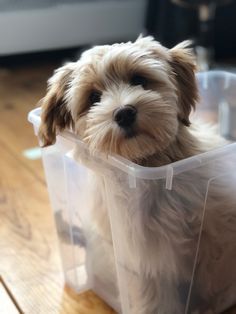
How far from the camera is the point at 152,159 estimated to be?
964 mm

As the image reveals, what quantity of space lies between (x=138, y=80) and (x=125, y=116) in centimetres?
11

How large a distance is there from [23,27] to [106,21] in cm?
36

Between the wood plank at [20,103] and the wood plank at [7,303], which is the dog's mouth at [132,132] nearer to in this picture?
the wood plank at [7,303]

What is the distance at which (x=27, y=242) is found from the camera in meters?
1.30

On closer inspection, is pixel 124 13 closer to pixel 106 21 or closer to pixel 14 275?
pixel 106 21

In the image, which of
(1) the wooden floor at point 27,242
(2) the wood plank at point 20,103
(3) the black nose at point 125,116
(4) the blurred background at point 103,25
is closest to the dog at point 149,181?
(3) the black nose at point 125,116

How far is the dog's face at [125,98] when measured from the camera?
90 centimetres

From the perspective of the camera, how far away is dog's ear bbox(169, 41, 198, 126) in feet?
3.30

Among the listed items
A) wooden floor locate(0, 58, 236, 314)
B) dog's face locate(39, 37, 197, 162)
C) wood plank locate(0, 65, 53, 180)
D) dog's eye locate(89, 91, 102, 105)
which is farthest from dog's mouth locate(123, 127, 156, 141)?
wood plank locate(0, 65, 53, 180)

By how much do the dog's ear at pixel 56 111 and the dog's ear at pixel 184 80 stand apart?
0.18m

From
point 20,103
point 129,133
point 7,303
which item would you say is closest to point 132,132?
point 129,133

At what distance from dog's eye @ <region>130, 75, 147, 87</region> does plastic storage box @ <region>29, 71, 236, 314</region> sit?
0.14 meters

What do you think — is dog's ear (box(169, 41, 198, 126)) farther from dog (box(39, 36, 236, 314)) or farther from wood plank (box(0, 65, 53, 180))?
wood plank (box(0, 65, 53, 180))

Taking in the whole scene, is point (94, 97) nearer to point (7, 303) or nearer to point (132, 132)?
point (132, 132)
